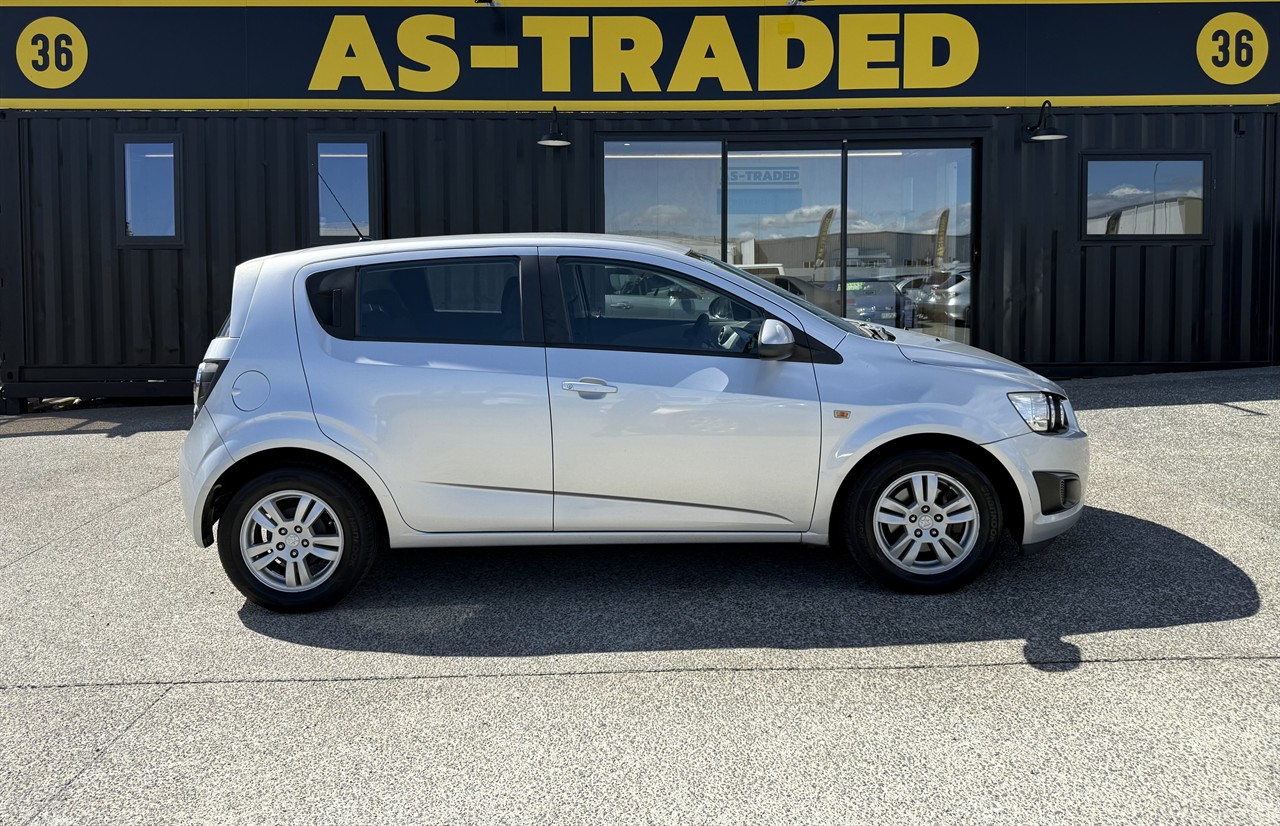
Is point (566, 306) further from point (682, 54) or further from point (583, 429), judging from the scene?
point (682, 54)

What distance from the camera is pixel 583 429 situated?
4.88 m

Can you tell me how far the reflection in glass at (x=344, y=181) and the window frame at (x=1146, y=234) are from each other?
7.17 m

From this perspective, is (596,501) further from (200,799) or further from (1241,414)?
(1241,414)

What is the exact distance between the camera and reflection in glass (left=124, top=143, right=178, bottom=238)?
11.3 meters

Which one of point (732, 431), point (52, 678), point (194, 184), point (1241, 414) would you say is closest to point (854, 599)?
point (732, 431)

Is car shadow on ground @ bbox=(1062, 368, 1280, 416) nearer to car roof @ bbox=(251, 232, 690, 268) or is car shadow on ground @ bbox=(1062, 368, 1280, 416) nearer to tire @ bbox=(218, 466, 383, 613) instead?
car roof @ bbox=(251, 232, 690, 268)

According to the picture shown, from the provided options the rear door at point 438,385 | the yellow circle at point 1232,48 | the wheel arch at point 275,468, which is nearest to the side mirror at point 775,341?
the rear door at point 438,385

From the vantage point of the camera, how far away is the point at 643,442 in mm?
4883

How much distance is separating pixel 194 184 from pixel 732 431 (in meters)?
8.32

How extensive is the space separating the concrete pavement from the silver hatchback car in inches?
12.7

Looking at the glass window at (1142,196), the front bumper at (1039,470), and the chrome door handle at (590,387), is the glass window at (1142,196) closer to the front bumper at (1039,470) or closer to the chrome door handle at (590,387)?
the front bumper at (1039,470)

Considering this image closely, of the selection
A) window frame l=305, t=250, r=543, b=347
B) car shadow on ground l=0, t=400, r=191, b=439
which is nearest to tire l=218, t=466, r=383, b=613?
window frame l=305, t=250, r=543, b=347

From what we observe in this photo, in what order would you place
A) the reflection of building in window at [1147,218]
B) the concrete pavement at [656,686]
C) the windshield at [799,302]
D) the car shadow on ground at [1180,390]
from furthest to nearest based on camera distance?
the reflection of building in window at [1147,218], the car shadow on ground at [1180,390], the windshield at [799,302], the concrete pavement at [656,686]

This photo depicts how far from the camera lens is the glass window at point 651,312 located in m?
5.00
